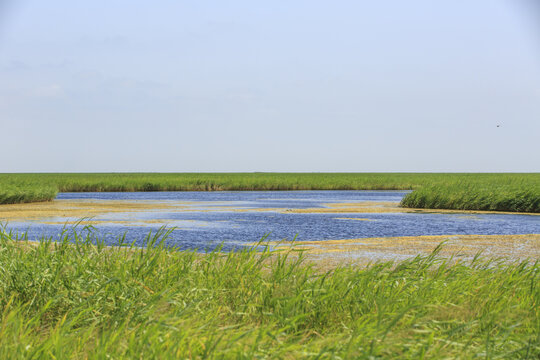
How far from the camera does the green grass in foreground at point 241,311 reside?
344 cm

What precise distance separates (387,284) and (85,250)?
322cm

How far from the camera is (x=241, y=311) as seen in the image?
4.73m

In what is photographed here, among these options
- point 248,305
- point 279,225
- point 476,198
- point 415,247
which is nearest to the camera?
point 248,305

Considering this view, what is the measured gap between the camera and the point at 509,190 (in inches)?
987

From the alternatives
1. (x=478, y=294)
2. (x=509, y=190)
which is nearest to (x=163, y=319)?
(x=478, y=294)

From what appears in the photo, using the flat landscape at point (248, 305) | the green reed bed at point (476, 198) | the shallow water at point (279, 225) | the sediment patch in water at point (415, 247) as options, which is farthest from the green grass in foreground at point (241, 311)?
the green reed bed at point (476, 198)

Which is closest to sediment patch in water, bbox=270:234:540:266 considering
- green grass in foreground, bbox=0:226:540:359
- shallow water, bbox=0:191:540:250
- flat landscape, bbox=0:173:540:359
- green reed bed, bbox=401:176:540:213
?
flat landscape, bbox=0:173:540:359

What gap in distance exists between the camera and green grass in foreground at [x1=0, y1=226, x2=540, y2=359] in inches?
136

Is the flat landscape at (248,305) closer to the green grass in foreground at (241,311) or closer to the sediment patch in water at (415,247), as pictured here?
the green grass in foreground at (241,311)

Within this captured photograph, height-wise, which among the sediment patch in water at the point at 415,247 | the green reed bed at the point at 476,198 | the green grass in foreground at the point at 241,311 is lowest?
A: the sediment patch in water at the point at 415,247

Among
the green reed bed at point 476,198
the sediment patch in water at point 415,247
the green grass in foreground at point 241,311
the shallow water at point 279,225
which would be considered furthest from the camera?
the green reed bed at point 476,198

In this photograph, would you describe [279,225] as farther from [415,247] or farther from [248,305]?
[248,305]

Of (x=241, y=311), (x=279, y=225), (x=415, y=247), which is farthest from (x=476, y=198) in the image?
(x=241, y=311)

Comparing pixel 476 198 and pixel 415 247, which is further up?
pixel 476 198
